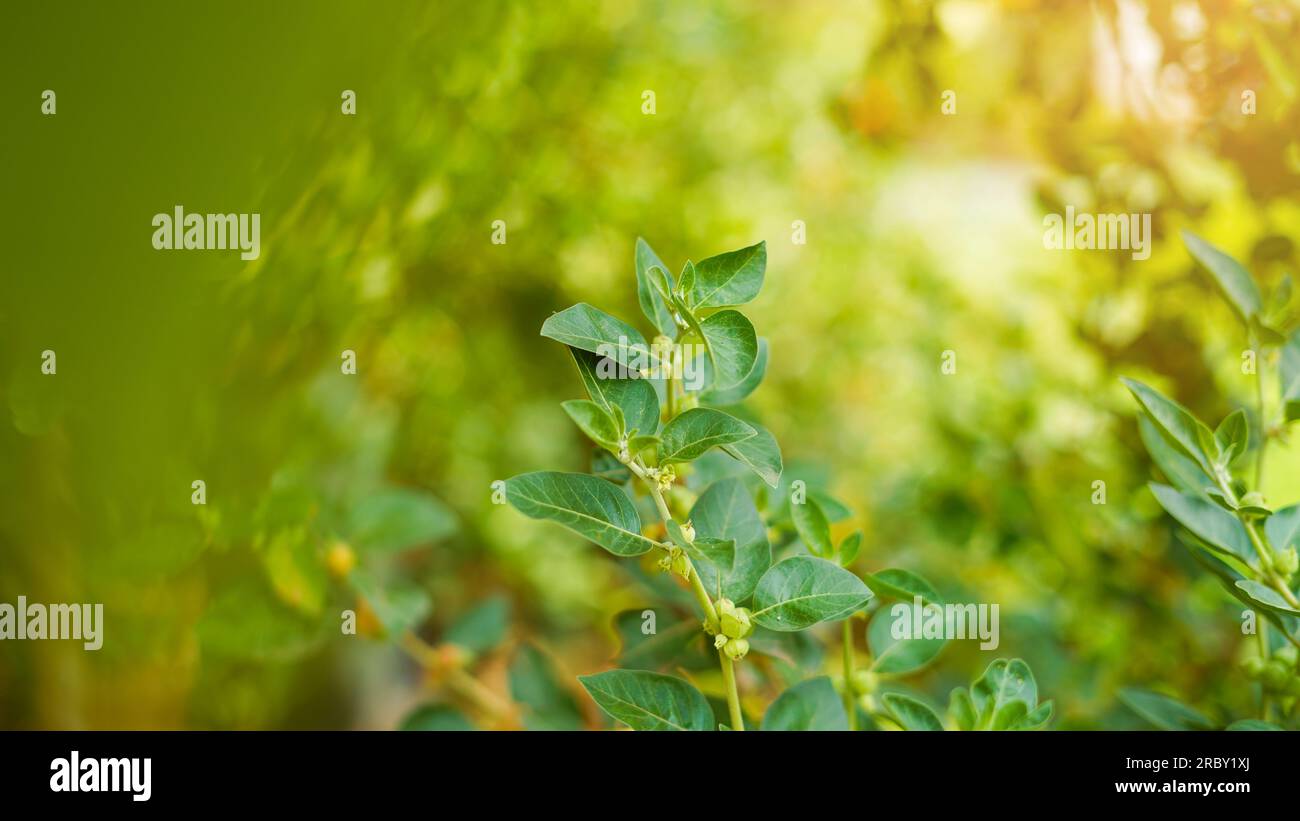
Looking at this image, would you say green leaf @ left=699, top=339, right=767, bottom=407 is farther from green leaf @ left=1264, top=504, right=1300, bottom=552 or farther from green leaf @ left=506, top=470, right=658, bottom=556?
green leaf @ left=1264, top=504, right=1300, bottom=552

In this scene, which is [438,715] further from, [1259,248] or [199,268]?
[1259,248]

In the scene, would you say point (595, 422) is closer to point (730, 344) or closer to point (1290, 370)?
point (730, 344)

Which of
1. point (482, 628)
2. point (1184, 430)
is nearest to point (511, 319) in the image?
point (482, 628)

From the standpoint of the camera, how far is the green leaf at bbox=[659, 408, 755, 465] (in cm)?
37

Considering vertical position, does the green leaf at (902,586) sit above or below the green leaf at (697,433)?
below

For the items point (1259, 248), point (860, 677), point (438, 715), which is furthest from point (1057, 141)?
point (438, 715)

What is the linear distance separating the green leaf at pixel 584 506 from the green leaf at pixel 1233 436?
294 millimetres

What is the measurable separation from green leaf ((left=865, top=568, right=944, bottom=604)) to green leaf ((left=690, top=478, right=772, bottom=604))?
0.06 meters

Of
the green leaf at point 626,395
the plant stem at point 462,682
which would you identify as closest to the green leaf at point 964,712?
the green leaf at point 626,395

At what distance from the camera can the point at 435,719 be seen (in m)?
0.58

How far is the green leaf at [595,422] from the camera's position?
0.37 meters

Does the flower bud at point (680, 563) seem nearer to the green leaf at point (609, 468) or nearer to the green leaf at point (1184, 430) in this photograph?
the green leaf at point (609, 468)

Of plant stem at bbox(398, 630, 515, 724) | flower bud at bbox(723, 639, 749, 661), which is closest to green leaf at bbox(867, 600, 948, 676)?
flower bud at bbox(723, 639, 749, 661)

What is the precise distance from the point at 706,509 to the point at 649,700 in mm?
94
